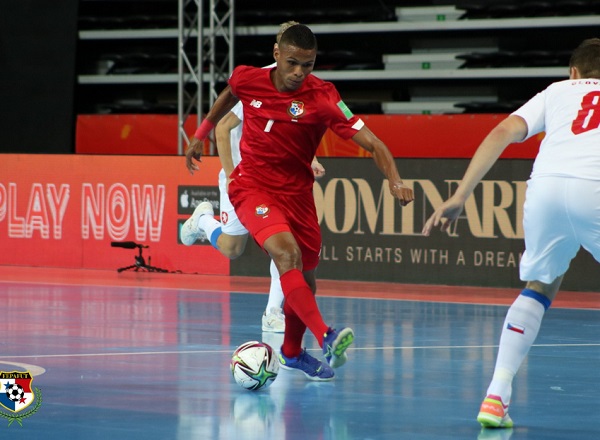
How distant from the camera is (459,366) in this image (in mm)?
7742

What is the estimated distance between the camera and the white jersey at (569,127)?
5539mm

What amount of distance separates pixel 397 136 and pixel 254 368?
40.7ft

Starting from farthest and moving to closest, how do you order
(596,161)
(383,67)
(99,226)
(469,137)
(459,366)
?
(383,67) → (469,137) → (99,226) → (459,366) → (596,161)

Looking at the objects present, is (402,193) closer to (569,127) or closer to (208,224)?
(569,127)

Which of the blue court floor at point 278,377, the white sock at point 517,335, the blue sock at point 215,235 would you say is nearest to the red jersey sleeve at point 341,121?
the blue court floor at point 278,377

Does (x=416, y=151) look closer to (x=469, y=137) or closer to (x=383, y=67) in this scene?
(x=469, y=137)

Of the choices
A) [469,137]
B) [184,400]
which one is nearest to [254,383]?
[184,400]

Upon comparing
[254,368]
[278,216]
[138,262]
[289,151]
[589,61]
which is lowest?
[138,262]

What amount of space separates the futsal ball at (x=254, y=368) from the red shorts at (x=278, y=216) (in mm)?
642

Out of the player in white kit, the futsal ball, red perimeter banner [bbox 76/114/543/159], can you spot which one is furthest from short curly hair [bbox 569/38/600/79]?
red perimeter banner [bbox 76/114/543/159]

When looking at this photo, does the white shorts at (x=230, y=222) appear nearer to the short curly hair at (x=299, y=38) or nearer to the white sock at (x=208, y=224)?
the white sock at (x=208, y=224)

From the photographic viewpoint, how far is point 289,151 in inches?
277

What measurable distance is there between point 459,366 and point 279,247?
1.82m

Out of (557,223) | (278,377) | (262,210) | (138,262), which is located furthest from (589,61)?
(138,262)
